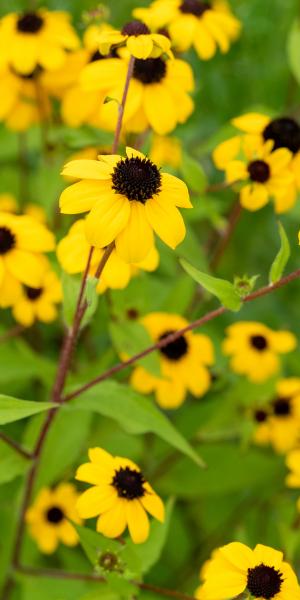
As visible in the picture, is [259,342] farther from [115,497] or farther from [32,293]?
[115,497]

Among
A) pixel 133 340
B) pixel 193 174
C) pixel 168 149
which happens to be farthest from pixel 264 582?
pixel 168 149

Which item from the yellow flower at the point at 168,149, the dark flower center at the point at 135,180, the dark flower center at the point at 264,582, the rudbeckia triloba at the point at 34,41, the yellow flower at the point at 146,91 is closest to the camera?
the dark flower center at the point at 264,582

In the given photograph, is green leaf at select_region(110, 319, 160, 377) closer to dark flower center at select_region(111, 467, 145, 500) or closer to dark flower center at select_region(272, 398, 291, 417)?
dark flower center at select_region(111, 467, 145, 500)

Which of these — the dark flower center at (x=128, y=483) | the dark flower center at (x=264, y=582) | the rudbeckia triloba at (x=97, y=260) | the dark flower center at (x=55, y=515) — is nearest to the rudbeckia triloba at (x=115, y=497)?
the dark flower center at (x=128, y=483)

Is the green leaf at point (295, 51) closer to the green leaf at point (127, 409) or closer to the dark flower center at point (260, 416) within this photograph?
the dark flower center at point (260, 416)

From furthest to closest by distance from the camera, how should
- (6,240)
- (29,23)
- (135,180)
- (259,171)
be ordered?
(29,23) < (259,171) < (6,240) < (135,180)

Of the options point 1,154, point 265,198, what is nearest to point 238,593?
point 265,198
